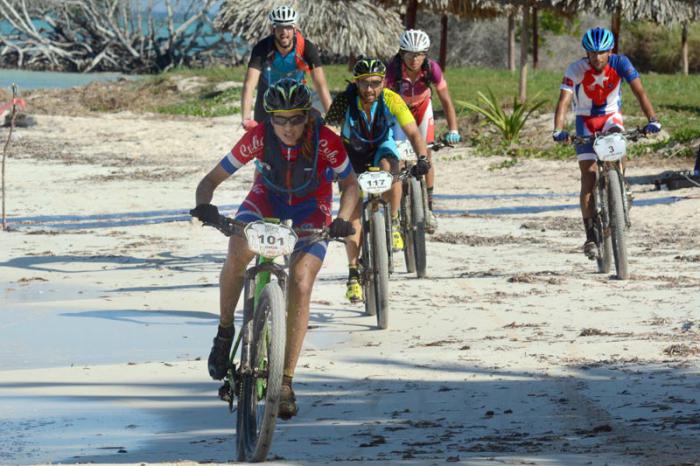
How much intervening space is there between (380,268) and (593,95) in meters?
2.74

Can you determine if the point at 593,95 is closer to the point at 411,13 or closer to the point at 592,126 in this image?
the point at 592,126

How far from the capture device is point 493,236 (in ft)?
44.0

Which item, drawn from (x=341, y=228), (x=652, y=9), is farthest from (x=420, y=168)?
(x=652, y=9)

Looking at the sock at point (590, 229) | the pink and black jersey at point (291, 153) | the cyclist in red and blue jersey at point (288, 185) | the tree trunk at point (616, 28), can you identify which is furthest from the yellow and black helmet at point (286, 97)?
the tree trunk at point (616, 28)

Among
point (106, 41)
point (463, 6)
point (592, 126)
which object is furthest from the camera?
point (106, 41)

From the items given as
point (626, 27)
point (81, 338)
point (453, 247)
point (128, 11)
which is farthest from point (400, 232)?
point (128, 11)

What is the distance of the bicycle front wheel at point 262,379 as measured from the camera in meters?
5.59

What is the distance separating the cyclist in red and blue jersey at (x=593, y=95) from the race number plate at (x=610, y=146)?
0.79 ft

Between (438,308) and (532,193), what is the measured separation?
7.98 m

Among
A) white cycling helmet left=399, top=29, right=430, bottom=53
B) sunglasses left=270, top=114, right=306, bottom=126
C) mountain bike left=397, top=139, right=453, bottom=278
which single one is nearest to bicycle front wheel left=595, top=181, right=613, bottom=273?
mountain bike left=397, top=139, right=453, bottom=278

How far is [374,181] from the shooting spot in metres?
8.72

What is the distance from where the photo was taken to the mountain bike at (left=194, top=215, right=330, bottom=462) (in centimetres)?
560

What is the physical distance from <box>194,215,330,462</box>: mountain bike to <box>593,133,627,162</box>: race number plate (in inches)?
179

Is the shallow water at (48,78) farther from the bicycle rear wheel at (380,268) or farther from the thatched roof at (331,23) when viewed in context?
the bicycle rear wheel at (380,268)
